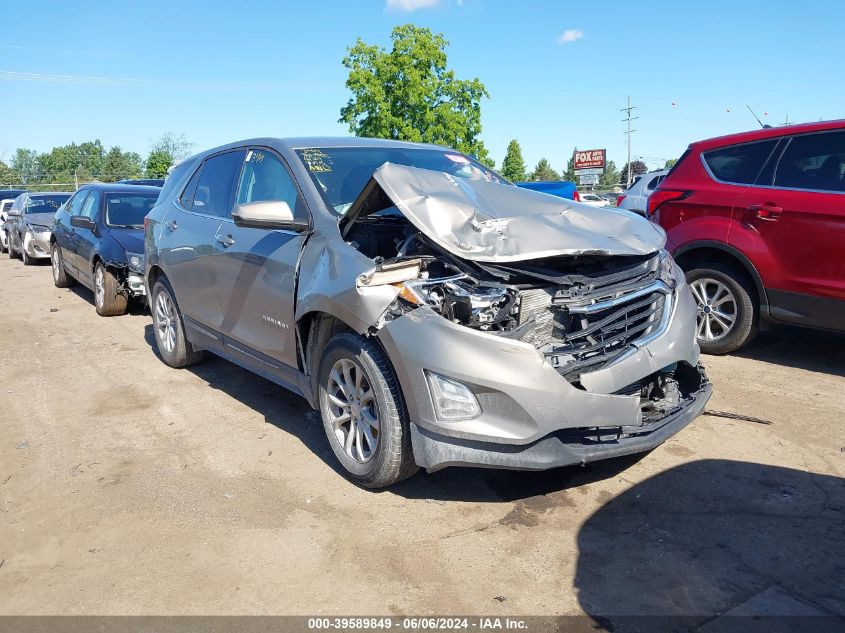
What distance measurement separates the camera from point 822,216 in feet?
17.6

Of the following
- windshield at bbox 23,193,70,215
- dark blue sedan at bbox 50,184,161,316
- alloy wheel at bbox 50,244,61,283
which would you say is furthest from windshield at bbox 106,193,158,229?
windshield at bbox 23,193,70,215

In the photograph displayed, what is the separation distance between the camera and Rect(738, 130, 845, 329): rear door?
210 inches

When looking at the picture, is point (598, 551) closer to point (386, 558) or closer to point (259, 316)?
point (386, 558)

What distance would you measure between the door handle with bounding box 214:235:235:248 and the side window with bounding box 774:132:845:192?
14.3ft

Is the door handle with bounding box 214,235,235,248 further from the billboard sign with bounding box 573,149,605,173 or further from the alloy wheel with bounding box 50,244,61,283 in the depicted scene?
the billboard sign with bounding box 573,149,605,173

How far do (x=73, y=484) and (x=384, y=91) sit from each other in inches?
1383

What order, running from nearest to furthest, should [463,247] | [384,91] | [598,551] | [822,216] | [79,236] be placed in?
[598,551] < [463,247] < [822,216] < [79,236] < [384,91]

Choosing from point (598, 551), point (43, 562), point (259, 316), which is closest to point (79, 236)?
point (259, 316)

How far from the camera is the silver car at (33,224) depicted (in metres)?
15.0

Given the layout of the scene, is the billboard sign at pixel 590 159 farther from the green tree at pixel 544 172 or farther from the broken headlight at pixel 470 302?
the broken headlight at pixel 470 302

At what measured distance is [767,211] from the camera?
5723mm

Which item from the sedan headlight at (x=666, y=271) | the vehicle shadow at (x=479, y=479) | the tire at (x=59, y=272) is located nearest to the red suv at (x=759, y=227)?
the sedan headlight at (x=666, y=271)

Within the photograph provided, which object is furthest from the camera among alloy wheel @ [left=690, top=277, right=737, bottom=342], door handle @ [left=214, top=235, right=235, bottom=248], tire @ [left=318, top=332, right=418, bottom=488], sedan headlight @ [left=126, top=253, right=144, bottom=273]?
sedan headlight @ [left=126, top=253, right=144, bottom=273]

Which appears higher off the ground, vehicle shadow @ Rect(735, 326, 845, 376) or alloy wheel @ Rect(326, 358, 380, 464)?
alloy wheel @ Rect(326, 358, 380, 464)
